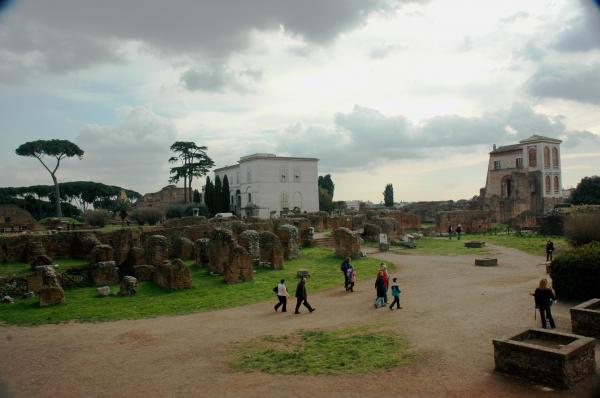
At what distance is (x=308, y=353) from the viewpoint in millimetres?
8898

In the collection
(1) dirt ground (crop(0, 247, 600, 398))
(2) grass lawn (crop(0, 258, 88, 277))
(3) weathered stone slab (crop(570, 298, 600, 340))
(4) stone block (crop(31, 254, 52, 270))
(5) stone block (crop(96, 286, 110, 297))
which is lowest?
(1) dirt ground (crop(0, 247, 600, 398))

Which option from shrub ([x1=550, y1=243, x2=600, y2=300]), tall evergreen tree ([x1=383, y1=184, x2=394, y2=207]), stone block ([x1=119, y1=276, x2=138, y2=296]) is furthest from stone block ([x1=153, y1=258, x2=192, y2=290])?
tall evergreen tree ([x1=383, y1=184, x2=394, y2=207])

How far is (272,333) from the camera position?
10.7 m

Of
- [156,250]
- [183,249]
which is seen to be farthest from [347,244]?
[156,250]

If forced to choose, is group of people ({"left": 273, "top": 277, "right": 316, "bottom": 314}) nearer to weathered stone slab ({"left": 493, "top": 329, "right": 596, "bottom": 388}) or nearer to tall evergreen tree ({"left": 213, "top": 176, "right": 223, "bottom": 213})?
weathered stone slab ({"left": 493, "top": 329, "right": 596, "bottom": 388})

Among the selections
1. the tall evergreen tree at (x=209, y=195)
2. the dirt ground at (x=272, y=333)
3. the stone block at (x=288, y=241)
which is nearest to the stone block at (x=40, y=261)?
the dirt ground at (x=272, y=333)

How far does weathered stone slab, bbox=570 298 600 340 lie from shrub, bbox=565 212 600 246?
39.0 ft

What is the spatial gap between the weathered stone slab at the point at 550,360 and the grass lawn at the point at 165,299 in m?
8.92

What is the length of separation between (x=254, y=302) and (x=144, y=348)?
16.6 feet

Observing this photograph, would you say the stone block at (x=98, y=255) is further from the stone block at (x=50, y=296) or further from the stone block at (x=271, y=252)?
the stone block at (x=271, y=252)

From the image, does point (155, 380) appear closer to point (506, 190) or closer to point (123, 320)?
point (123, 320)

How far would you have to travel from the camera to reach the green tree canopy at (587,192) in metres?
45.2

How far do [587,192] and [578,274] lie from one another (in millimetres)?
41044

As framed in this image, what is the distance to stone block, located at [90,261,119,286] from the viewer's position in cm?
1766
